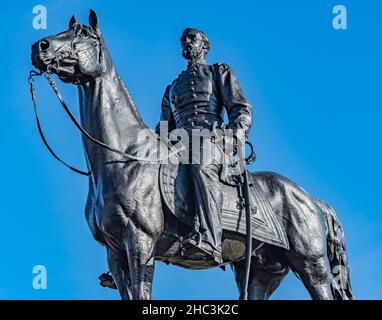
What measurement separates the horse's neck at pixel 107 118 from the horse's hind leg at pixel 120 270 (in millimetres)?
1121

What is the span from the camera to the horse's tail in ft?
62.4

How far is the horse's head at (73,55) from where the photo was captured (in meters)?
18.1

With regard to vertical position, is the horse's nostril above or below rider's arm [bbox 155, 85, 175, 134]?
above

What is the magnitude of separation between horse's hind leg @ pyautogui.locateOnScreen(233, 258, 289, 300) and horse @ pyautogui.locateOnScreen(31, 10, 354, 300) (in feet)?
0.04

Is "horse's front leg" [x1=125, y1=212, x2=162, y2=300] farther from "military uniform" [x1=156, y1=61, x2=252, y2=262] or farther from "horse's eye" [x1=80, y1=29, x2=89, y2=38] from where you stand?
"horse's eye" [x1=80, y1=29, x2=89, y2=38]

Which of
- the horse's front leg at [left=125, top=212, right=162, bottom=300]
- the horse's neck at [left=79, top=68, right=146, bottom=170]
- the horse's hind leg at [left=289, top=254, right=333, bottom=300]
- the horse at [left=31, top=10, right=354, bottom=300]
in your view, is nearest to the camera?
the horse's front leg at [left=125, top=212, right=162, bottom=300]

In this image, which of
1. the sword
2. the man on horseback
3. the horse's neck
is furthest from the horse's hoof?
the sword

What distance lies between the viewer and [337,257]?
19.3 m

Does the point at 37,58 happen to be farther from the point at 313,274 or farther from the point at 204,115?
the point at 313,274

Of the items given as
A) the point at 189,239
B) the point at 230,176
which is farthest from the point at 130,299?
the point at 230,176

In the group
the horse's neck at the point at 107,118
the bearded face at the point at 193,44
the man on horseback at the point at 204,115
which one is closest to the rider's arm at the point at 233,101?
the man on horseback at the point at 204,115

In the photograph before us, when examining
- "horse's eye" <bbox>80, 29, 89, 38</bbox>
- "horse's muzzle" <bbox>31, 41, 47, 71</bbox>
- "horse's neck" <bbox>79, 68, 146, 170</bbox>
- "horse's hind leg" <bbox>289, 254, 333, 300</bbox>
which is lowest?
"horse's hind leg" <bbox>289, 254, 333, 300</bbox>

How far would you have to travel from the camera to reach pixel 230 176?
18.6 meters

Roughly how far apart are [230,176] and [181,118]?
1.23 m
